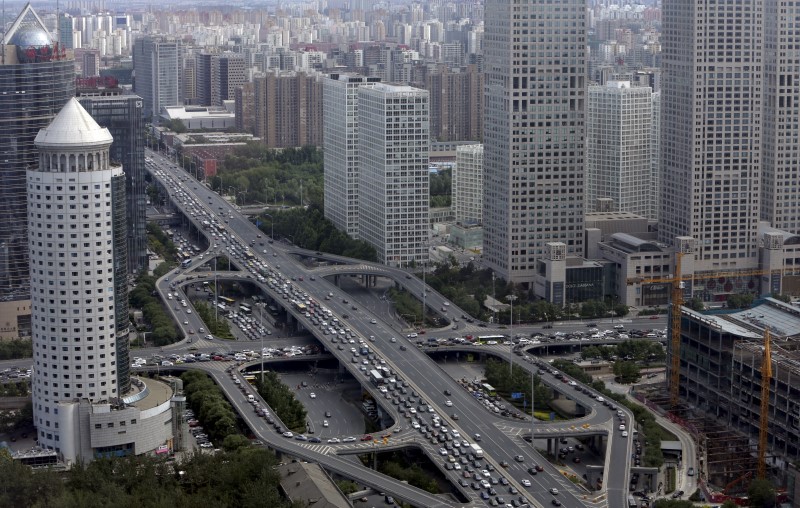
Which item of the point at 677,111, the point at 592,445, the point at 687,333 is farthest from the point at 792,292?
the point at 592,445

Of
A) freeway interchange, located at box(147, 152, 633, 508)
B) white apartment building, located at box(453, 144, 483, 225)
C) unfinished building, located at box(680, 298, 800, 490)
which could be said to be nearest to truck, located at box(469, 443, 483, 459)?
freeway interchange, located at box(147, 152, 633, 508)

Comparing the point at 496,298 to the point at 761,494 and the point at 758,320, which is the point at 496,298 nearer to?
the point at 758,320

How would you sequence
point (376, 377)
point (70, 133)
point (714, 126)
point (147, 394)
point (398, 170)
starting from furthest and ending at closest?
point (398, 170), point (714, 126), point (376, 377), point (147, 394), point (70, 133)

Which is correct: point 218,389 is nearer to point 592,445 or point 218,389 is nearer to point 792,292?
point 592,445

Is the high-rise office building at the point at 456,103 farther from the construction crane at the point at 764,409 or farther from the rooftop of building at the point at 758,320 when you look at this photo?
the construction crane at the point at 764,409

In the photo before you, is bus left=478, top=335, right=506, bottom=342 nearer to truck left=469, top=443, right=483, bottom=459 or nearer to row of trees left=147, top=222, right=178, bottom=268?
truck left=469, top=443, right=483, bottom=459

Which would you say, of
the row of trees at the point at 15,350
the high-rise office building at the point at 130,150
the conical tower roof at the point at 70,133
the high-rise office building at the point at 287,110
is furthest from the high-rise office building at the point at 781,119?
the high-rise office building at the point at 287,110

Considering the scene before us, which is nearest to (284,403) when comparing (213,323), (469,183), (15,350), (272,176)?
(15,350)
